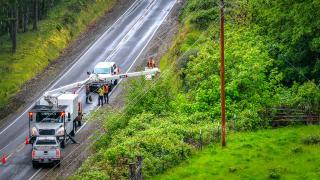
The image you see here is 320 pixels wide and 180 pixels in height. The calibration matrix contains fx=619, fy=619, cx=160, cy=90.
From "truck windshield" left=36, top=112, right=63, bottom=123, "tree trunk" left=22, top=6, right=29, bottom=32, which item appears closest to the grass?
"tree trunk" left=22, top=6, right=29, bottom=32

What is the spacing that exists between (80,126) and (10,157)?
7.44 metres

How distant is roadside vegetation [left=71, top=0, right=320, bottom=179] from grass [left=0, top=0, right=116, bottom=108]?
15258 mm

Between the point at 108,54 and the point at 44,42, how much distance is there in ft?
23.9

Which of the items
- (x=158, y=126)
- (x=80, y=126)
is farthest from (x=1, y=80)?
(x=158, y=126)

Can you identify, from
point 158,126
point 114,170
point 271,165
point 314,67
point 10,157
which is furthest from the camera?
point 314,67

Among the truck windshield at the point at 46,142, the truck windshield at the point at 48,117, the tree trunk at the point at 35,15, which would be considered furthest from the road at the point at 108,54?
the tree trunk at the point at 35,15

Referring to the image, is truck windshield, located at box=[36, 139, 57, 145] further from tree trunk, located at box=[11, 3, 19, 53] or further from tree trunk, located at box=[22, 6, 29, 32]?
tree trunk, located at box=[22, 6, 29, 32]

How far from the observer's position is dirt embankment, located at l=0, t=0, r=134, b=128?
2174 inches

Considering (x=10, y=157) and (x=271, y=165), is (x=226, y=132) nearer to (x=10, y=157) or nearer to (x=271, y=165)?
(x=271, y=165)

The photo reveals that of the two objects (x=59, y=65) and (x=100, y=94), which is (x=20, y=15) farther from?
(x=100, y=94)

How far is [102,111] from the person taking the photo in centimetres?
4825

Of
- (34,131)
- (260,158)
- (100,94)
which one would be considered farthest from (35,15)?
(260,158)

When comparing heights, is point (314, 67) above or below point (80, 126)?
above

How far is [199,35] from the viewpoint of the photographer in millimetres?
61656
